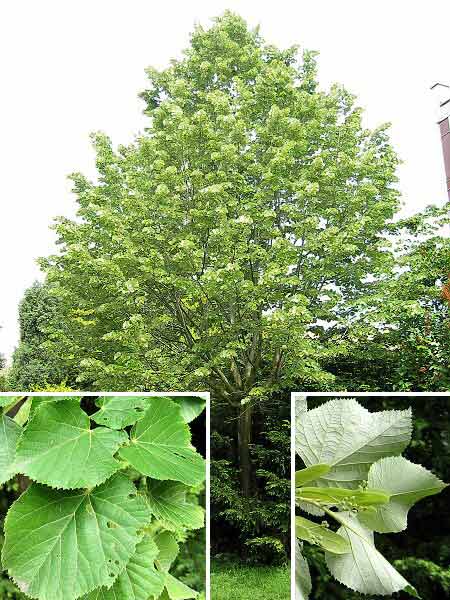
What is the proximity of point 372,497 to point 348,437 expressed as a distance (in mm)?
204

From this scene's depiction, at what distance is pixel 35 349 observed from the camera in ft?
43.4

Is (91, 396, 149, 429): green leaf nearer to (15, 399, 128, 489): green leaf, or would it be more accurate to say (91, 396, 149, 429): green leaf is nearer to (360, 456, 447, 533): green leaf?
(15, 399, 128, 489): green leaf

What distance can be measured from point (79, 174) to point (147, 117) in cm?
197

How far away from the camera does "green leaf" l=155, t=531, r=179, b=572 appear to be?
4.82 ft

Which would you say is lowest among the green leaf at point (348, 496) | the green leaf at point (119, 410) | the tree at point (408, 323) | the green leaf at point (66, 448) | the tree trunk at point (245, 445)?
the green leaf at point (348, 496)

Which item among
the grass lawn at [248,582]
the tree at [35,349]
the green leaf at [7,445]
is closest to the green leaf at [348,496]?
the green leaf at [7,445]

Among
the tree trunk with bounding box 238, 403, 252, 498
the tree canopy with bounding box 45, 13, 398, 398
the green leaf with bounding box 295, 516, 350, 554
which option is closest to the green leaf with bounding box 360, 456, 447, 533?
the green leaf with bounding box 295, 516, 350, 554

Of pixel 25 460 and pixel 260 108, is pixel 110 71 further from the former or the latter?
pixel 25 460

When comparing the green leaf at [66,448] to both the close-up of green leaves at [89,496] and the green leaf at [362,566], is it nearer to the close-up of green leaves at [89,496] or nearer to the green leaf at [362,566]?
the close-up of green leaves at [89,496]

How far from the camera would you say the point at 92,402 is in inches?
59.9

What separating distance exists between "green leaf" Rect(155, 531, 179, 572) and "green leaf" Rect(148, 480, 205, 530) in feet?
0.12

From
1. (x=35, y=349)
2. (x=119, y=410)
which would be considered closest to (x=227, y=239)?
(x=35, y=349)

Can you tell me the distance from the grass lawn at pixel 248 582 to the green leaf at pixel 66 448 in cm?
701

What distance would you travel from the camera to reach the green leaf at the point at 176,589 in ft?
4.95
